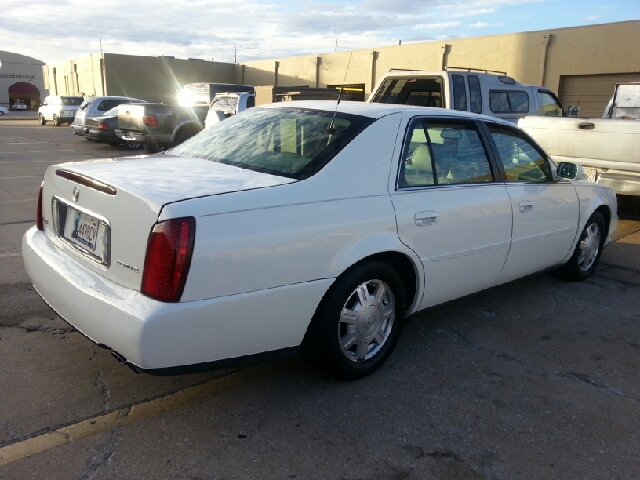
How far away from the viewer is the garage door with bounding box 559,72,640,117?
63.7 ft

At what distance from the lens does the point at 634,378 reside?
3.61 m

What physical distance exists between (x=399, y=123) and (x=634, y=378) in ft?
7.20

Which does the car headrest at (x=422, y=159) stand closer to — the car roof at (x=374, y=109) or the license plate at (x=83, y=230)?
the car roof at (x=374, y=109)

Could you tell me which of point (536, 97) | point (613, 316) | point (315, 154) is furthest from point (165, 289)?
point (536, 97)

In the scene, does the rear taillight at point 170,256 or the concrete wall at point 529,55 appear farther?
the concrete wall at point 529,55

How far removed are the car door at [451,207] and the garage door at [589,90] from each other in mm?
17855

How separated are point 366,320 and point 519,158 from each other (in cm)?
208

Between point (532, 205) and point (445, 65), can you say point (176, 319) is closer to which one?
point (532, 205)

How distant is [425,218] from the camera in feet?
11.5

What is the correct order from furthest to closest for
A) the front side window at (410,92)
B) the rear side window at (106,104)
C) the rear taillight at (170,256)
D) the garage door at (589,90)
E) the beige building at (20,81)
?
the beige building at (20,81)
the garage door at (589,90)
the rear side window at (106,104)
the front side window at (410,92)
the rear taillight at (170,256)

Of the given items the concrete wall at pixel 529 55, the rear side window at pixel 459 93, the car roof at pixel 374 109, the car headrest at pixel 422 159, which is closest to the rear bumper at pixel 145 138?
the concrete wall at pixel 529 55

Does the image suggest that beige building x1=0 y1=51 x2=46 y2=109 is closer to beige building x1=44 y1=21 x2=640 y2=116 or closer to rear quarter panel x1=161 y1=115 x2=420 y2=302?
beige building x1=44 y1=21 x2=640 y2=116

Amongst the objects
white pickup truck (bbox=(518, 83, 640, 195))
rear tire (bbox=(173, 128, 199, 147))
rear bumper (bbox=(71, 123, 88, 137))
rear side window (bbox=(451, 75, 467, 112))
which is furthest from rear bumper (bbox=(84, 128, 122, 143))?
white pickup truck (bbox=(518, 83, 640, 195))

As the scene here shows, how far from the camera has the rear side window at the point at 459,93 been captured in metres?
9.17
